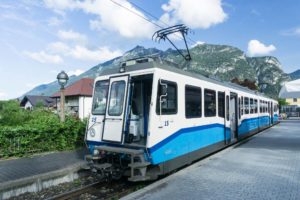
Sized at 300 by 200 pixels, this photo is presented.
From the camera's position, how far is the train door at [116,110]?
763cm

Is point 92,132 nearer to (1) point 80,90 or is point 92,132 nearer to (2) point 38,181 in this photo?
(2) point 38,181

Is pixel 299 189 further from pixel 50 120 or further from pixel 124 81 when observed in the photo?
pixel 50 120

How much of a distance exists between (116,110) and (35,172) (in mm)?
2944

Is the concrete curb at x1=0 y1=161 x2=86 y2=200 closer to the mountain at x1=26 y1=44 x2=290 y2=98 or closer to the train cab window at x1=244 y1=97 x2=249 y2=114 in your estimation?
the train cab window at x1=244 y1=97 x2=249 y2=114

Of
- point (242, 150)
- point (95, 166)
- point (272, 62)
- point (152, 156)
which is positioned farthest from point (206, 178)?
point (272, 62)

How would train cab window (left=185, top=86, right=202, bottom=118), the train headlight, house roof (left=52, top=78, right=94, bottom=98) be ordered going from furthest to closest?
house roof (left=52, top=78, right=94, bottom=98) → train cab window (left=185, top=86, right=202, bottom=118) → the train headlight

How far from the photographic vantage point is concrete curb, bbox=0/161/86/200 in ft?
22.9

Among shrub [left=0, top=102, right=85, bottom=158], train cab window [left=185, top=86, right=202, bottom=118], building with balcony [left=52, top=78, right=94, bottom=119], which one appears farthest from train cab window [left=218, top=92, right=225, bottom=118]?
building with balcony [left=52, top=78, right=94, bottom=119]

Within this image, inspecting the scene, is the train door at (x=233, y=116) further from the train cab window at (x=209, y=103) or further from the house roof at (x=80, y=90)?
the house roof at (x=80, y=90)

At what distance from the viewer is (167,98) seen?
25.2 feet

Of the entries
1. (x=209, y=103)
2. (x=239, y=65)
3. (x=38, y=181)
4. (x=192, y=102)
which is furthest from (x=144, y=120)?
(x=239, y=65)

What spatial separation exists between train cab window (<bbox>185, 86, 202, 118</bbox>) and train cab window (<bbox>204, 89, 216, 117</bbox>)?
0.61 m

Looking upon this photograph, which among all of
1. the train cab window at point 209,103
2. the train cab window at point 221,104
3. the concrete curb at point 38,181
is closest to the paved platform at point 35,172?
the concrete curb at point 38,181

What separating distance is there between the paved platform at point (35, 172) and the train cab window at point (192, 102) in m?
3.62
